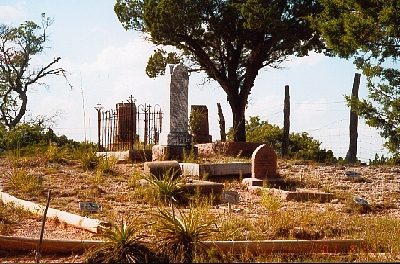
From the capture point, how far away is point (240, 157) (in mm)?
18594

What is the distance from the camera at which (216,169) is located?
1496 centimetres

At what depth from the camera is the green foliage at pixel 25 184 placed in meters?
11.6

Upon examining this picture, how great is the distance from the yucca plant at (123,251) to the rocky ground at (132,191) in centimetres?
48

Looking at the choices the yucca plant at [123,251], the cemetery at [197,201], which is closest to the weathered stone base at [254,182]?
the cemetery at [197,201]

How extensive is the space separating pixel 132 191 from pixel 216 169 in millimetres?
3395

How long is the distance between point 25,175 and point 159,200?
3.31 m

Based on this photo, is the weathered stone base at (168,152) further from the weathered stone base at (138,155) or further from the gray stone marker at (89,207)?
the gray stone marker at (89,207)

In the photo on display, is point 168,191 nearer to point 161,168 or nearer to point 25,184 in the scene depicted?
point 161,168

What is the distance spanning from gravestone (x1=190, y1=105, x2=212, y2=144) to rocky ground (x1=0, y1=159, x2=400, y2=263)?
4291 mm

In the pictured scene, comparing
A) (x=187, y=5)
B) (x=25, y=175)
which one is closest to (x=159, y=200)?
(x=25, y=175)

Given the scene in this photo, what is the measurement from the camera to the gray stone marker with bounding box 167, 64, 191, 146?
58.3 ft

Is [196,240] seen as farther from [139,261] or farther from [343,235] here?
[343,235]

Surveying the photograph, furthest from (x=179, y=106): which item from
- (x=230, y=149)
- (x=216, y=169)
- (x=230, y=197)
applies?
(x=230, y=197)

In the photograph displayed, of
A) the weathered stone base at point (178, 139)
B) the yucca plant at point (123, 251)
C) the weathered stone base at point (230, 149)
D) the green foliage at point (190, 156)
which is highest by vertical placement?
the weathered stone base at point (178, 139)
